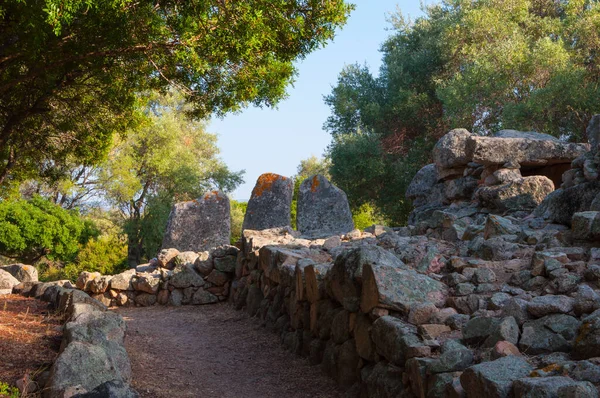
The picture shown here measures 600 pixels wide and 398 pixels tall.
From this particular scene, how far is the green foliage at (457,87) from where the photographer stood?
19.5 m

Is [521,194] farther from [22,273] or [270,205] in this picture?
[22,273]

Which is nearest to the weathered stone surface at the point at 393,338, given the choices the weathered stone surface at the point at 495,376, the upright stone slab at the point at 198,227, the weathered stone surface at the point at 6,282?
the weathered stone surface at the point at 495,376

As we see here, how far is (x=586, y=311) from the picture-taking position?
473 centimetres

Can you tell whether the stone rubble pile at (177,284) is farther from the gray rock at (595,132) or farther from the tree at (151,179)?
the tree at (151,179)

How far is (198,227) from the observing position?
637 inches

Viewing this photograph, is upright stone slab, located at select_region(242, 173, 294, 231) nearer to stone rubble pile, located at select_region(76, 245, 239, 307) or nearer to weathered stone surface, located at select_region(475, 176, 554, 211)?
stone rubble pile, located at select_region(76, 245, 239, 307)

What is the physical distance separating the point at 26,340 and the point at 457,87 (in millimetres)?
17608

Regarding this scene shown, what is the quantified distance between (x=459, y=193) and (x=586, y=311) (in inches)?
319

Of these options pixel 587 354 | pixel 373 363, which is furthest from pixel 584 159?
pixel 587 354

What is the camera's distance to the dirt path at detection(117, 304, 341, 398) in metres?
7.03

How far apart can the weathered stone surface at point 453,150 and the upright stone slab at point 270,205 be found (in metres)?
4.06

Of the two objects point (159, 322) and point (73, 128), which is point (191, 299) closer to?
point (159, 322)

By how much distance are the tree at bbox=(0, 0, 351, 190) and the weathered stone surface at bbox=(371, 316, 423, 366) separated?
3.86 metres

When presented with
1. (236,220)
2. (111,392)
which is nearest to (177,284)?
(111,392)
